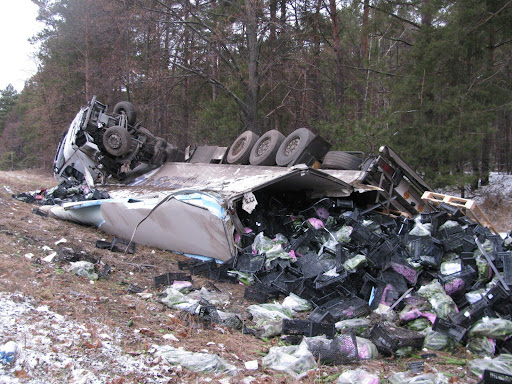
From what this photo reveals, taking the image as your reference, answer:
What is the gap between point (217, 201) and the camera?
5504mm

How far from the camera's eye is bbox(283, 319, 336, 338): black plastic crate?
11.9ft

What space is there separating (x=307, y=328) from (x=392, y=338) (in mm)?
695

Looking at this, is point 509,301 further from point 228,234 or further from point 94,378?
point 94,378

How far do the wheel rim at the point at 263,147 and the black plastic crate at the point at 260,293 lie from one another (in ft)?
12.6

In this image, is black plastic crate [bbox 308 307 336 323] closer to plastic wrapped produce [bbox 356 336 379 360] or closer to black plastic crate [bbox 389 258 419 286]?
plastic wrapped produce [bbox 356 336 379 360]

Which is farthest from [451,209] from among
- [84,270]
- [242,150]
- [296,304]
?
[84,270]

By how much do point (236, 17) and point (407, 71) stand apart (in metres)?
5.69

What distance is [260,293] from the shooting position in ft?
15.4

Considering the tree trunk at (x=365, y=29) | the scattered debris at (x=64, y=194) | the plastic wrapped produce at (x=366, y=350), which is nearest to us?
the plastic wrapped produce at (x=366, y=350)

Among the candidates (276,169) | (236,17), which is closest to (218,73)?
(236,17)

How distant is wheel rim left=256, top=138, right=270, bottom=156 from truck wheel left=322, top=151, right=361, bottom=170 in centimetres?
123

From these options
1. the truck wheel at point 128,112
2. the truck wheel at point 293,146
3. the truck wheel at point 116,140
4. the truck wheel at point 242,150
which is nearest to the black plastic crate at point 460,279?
the truck wheel at point 293,146

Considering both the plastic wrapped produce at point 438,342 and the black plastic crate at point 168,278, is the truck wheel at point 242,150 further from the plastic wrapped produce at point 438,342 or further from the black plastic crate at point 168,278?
the plastic wrapped produce at point 438,342

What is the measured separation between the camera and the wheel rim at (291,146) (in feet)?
25.8
